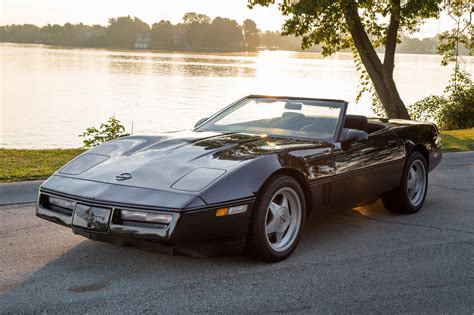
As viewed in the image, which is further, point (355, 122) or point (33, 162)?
point (33, 162)

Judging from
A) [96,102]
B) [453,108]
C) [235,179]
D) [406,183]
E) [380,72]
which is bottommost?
[96,102]

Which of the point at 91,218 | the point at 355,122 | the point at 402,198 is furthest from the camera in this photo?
the point at 402,198

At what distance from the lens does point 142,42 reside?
13888 cm

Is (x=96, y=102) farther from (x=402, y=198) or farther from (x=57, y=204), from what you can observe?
(x=57, y=204)

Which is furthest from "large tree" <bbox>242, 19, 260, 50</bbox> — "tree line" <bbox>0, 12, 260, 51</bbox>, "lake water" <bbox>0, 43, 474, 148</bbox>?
"lake water" <bbox>0, 43, 474, 148</bbox>

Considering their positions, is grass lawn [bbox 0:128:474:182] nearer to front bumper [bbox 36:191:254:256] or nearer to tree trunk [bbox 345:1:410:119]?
front bumper [bbox 36:191:254:256]

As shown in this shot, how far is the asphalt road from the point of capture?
3766mm

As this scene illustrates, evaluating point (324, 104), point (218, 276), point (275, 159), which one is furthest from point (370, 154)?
point (218, 276)

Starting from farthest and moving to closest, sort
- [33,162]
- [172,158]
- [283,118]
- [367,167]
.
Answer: [33,162], [283,118], [367,167], [172,158]

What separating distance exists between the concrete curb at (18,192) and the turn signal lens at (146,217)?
105 inches

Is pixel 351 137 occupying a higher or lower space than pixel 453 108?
higher

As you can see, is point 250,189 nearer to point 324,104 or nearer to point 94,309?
point 94,309

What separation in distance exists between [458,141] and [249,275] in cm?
1023

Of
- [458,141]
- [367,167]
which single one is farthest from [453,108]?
[367,167]
